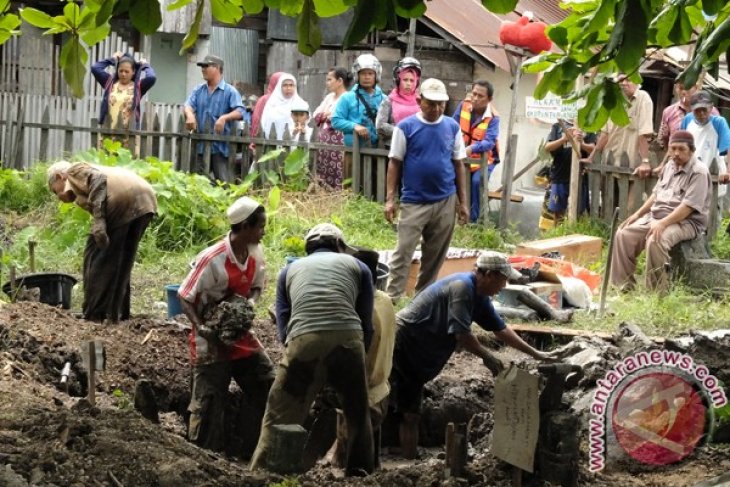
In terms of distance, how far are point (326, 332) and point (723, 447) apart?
2410 millimetres

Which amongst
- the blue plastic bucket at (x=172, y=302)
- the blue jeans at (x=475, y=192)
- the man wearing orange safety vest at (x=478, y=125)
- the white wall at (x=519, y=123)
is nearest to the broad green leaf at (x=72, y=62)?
the blue plastic bucket at (x=172, y=302)

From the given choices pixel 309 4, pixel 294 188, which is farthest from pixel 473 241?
pixel 309 4

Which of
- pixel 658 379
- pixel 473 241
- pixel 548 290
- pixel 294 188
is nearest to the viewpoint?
pixel 658 379

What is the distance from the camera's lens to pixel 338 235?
9.10 metres

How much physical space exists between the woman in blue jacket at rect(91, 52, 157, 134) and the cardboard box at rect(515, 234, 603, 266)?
602 centimetres

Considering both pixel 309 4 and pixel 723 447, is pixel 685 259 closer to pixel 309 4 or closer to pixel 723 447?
pixel 723 447

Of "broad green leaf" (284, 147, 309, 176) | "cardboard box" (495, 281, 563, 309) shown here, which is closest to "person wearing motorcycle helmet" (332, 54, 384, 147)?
"broad green leaf" (284, 147, 309, 176)

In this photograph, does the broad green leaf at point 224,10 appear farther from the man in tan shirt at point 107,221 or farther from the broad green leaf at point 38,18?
the man in tan shirt at point 107,221

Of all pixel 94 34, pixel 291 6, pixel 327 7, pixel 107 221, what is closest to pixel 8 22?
pixel 94 34

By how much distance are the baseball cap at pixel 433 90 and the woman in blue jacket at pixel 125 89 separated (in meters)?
6.59

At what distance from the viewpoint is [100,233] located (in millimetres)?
11641

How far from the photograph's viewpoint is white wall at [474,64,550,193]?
21016 millimetres

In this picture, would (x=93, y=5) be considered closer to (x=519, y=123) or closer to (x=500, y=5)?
(x=500, y=5)

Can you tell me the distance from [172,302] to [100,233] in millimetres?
1098
